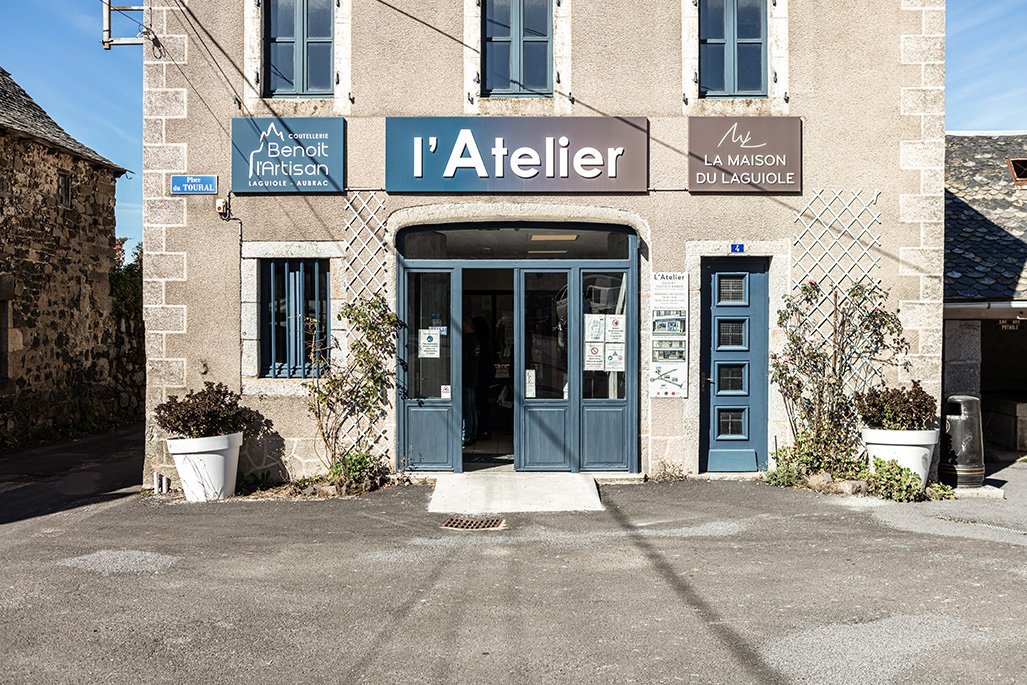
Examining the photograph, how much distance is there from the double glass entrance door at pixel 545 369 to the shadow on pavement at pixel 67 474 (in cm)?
349

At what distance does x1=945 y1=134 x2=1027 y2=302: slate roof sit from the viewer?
32.6 feet

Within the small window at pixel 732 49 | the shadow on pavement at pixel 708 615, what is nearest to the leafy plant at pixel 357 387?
the shadow on pavement at pixel 708 615

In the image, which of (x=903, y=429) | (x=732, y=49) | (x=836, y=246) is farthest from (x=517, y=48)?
(x=903, y=429)

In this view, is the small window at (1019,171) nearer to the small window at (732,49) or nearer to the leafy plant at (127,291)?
the small window at (732,49)

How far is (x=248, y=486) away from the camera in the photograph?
8680mm

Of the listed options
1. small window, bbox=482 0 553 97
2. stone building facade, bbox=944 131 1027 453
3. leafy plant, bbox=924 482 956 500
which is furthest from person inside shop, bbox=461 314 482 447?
stone building facade, bbox=944 131 1027 453

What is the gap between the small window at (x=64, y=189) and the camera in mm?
14047

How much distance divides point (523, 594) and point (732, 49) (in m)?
6.37

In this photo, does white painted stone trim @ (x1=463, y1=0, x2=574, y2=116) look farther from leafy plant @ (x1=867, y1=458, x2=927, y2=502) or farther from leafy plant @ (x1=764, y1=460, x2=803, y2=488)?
leafy plant @ (x1=867, y1=458, x2=927, y2=502)

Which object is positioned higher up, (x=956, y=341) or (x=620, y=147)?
(x=620, y=147)

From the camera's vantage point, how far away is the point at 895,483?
8.03 m

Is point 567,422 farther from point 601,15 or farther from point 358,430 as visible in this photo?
point 601,15

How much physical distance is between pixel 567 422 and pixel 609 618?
160 inches

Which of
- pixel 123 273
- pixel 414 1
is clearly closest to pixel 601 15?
pixel 414 1
